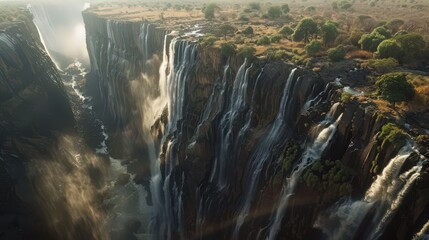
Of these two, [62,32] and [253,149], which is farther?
[62,32]

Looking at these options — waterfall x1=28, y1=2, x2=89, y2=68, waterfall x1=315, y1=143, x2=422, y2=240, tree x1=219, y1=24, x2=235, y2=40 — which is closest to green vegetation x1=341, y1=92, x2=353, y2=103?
waterfall x1=315, y1=143, x2=422, y2=240

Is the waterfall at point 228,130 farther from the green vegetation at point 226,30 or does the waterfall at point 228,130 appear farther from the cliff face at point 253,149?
the green vegetation at point 226,30

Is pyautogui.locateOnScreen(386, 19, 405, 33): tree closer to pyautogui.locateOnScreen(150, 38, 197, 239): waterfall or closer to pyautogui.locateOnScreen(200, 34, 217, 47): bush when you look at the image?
pyautogui.locateOnScreen(200, 34, 217, 47): bush

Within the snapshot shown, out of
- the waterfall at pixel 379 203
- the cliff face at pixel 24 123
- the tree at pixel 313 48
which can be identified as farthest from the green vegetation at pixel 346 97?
the cliff face at pixel 24 123

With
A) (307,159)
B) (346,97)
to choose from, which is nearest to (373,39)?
(346,97)

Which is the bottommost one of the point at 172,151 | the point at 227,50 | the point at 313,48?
the point at 172,151

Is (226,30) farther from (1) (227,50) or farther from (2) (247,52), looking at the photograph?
(2) (247,52)

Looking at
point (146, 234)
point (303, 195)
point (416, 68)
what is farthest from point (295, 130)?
point (146, 234)
